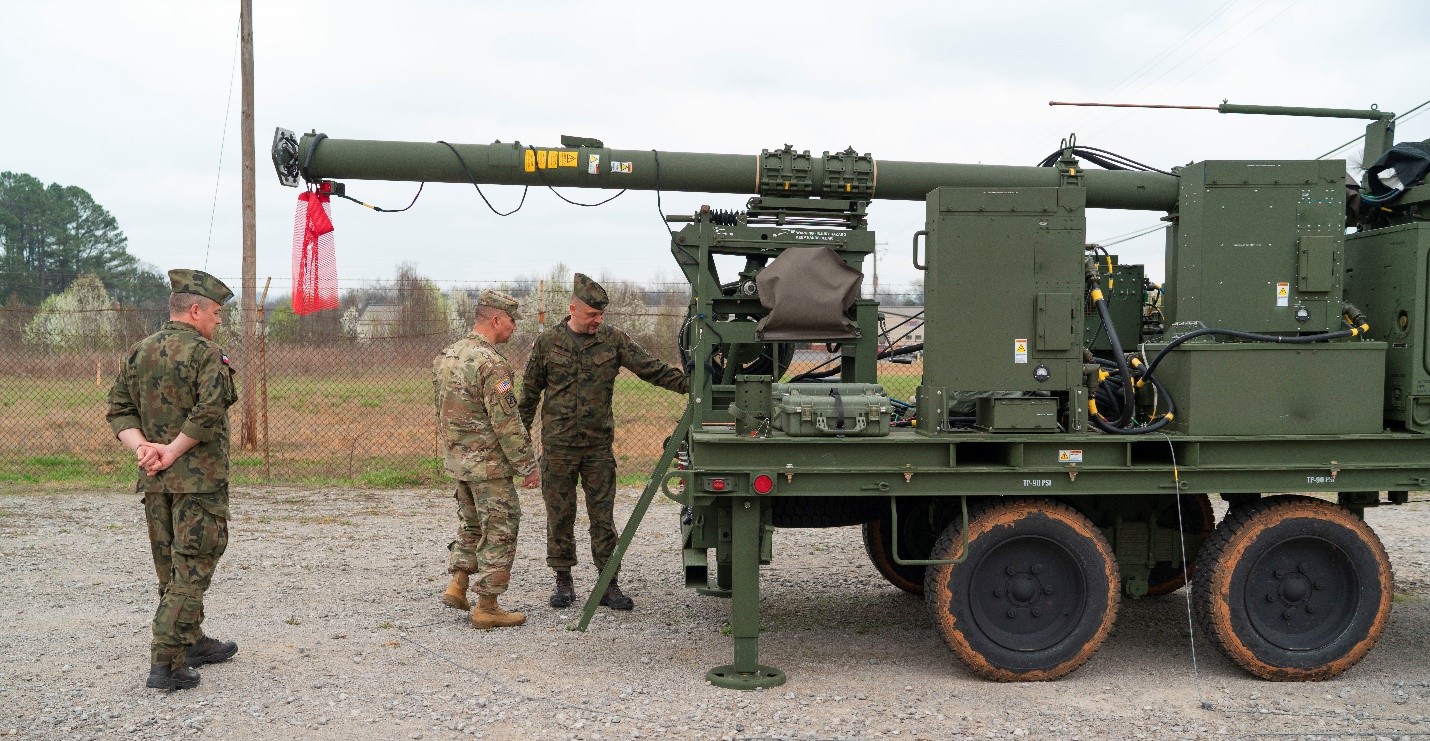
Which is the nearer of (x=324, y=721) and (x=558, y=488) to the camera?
(x=324, y=721)

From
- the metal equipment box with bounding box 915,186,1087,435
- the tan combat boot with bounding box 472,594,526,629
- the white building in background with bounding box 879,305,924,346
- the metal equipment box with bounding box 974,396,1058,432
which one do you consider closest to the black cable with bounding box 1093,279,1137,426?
the metal equipment box with bounding box 915,186,1087,435

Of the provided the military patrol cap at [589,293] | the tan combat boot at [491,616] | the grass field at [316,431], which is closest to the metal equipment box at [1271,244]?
the grass field at [316,431]

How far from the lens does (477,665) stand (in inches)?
221

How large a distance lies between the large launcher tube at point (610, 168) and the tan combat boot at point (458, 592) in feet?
7.69

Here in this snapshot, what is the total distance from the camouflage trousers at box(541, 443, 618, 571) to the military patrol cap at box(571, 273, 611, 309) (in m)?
0.91

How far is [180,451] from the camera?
5145mm

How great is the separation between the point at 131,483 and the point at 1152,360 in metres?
10.1

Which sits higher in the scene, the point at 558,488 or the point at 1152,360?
the point at 1152,360

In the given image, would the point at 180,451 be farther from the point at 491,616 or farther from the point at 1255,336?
the point at 1255,336

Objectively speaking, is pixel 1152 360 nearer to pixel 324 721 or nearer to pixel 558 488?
pixel 558 488

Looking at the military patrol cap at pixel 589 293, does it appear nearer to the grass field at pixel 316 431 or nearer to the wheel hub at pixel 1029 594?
the grass field at pixel 316 431

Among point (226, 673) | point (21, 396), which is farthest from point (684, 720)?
point (21, 396)

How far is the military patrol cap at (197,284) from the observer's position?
5.35 m

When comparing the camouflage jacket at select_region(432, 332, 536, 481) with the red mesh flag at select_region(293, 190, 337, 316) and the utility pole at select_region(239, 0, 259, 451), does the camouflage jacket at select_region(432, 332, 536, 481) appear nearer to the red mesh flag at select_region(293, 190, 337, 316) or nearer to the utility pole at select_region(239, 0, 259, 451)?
the red mesh flag at select_region(293, 190, 337, 316)
